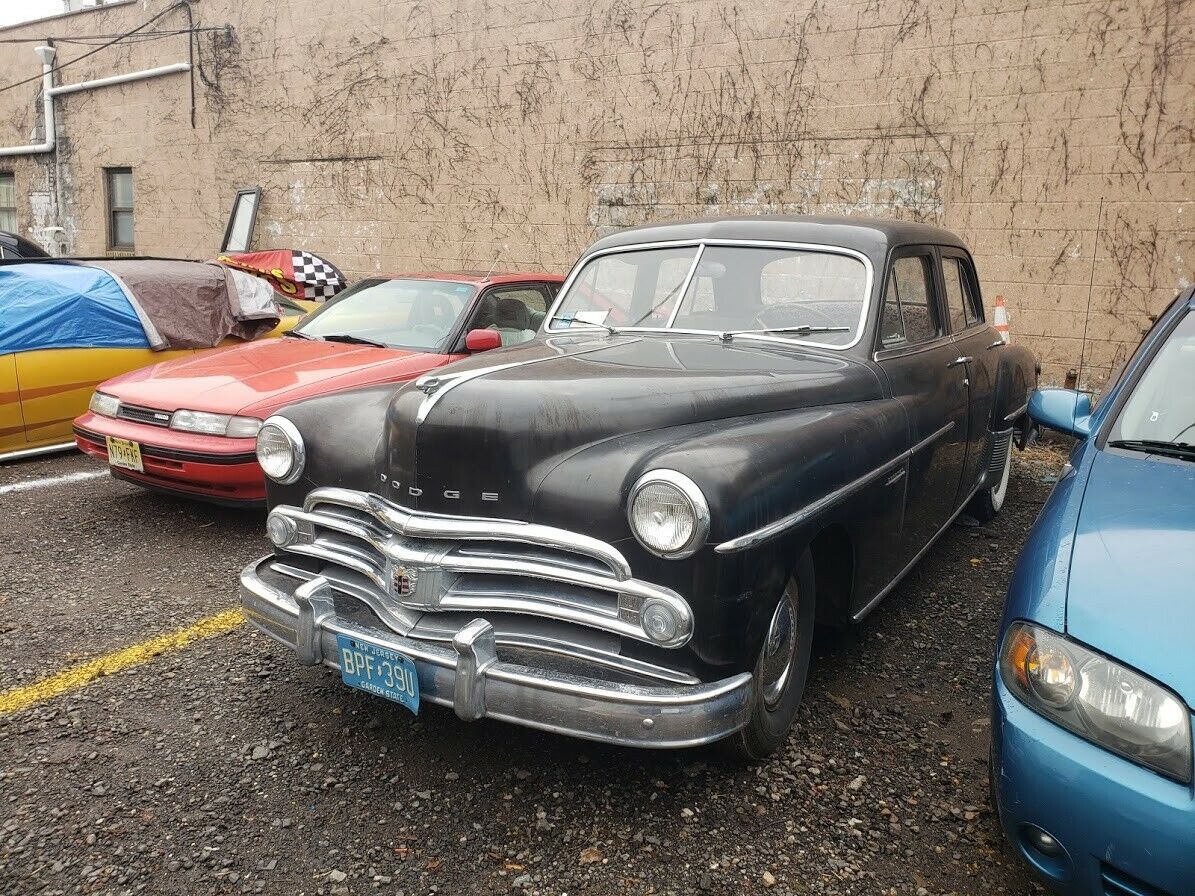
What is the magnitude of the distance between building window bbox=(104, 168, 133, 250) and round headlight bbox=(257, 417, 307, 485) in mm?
14121

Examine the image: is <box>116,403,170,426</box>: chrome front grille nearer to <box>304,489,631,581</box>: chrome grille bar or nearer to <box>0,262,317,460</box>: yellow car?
<box>0,262,317,460</box>: yellow car

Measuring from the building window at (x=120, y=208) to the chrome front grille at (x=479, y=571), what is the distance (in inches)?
574

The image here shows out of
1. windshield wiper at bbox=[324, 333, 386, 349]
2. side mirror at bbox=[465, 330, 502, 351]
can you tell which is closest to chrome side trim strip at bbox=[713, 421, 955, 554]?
side mirror at bbox=[465, 330, 502, 351]

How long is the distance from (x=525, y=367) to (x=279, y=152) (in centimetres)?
1119

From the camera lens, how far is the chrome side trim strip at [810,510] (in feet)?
7.34

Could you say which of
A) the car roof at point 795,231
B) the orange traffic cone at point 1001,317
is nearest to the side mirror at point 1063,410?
the car roof at point 795,231

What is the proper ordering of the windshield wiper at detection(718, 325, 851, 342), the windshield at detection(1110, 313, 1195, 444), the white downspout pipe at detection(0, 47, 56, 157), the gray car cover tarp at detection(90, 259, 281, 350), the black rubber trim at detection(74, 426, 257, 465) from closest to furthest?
the windshield at detection(1110, 313, 1195, 444) < the windshield wiper at detection(718, 325, 851, 342) < the black rubber trim at detection(74, 426, 257, 465) < the gray car cover tarp at detection(90, 259, 281, 350) < the white downspout pipe at detection(0, 47, 56, 157)

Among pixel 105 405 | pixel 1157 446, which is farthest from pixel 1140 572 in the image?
pixel 105 405

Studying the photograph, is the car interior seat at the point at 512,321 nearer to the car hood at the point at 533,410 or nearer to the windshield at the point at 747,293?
the windshield at the point at 747,293

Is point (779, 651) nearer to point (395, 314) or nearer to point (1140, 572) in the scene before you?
point (1140, 572)

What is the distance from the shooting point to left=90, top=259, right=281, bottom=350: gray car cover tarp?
20.6 ft

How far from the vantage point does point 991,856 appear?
2.35 m

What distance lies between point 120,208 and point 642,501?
15.8m

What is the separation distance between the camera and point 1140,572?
196 centimetres
